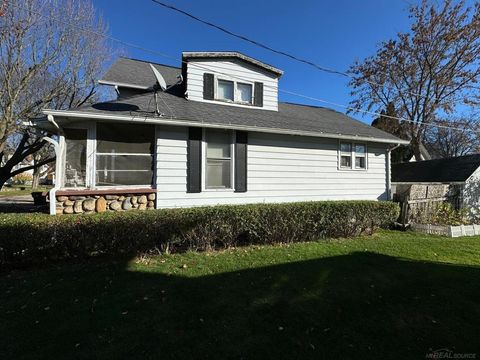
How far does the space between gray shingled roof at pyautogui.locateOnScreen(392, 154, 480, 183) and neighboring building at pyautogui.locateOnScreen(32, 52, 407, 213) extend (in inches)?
159

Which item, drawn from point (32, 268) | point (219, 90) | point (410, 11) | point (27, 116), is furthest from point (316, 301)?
point (410, 11)

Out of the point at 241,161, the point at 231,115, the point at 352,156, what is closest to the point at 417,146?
the point at 352,156

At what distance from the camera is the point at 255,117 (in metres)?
9.27

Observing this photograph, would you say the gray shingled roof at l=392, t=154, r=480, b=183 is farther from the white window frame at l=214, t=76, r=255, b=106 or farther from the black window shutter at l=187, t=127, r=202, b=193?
the black window shutter at l=187, t=127, r=202, b=193

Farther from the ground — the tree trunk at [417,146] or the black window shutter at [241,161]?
the tree trunk at [417,146]

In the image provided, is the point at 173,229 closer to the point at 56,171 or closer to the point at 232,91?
the point at 56,171

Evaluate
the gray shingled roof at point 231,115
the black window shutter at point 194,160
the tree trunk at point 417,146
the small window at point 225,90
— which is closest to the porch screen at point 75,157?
the gray shingled roof at point 231,115

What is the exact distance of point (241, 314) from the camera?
3684 millimetres

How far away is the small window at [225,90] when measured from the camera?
32.1 feet

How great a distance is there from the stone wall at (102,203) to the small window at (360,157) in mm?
7420

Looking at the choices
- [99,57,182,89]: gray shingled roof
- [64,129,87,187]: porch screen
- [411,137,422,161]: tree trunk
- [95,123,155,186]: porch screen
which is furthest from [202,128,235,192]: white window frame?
[411,137,422,161]: tree trunk

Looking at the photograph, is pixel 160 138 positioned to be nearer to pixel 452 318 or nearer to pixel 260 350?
pixel 260 350

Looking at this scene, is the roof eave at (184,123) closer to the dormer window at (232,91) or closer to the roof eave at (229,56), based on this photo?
the dormer window at (232,91)

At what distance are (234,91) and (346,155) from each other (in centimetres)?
467
